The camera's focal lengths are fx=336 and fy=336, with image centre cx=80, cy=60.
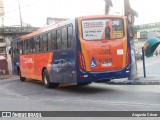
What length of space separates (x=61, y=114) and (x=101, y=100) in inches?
96.1

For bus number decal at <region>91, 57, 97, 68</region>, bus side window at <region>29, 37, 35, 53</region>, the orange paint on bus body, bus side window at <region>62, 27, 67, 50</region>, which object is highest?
bus side window at <region>62, 27, 67, 50</region>

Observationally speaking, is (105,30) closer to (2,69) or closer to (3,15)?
(2,69)

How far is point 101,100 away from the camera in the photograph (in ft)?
36.9

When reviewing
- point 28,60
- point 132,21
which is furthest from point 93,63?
point 28,60

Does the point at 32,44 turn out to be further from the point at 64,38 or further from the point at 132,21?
the point at 132,21

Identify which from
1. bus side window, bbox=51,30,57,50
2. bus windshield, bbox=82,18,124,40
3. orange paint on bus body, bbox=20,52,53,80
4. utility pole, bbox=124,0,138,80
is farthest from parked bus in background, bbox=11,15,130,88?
utility pole, bbox=124,0,138,80

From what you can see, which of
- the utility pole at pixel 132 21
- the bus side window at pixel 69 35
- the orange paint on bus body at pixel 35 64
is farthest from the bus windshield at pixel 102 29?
the utility pole at pixel 132 21

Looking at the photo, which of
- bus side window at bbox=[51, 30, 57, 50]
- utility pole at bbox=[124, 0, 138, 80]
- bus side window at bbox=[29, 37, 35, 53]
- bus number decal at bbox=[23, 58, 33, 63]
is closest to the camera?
bus side window at bbox=[51, 30, 57, 50]

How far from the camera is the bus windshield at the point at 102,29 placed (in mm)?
13102

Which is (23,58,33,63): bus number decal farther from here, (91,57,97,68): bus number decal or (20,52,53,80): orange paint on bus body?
(91,57,97,68): bus number decal

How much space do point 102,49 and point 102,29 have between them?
819 millimetres

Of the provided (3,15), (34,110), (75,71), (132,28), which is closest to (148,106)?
(34,110)

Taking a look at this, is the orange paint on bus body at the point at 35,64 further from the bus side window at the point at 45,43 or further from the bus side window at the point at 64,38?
the bus side window at the point at 64,38

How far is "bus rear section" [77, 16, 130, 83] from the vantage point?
42.5 ft
